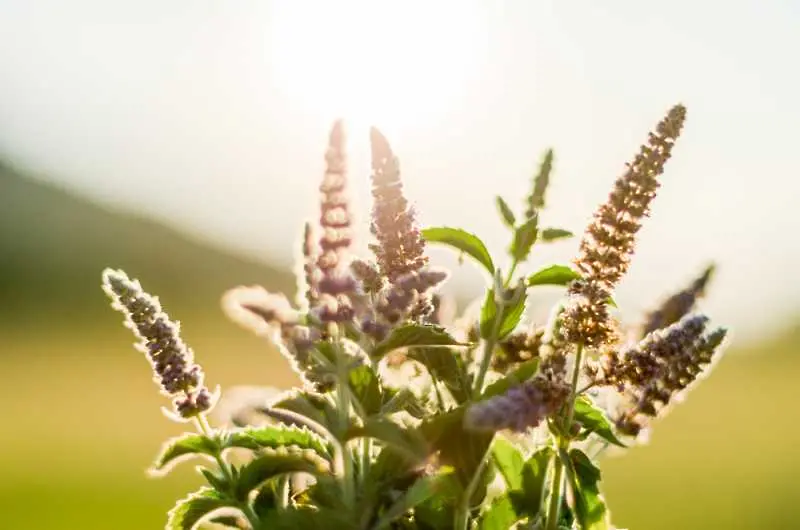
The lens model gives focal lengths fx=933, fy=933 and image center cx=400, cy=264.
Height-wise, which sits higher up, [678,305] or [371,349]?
[678,305]

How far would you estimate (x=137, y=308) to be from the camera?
94 cm

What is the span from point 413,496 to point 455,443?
0.06 meters

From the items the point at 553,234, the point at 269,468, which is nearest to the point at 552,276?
→ the point at 553,234

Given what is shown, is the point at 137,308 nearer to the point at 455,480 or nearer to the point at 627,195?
the point at 455,480

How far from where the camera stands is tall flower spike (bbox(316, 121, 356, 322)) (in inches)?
33.0

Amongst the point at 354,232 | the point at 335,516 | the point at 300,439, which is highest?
the point at 354,232

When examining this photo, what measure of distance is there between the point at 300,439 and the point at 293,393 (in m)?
0.06

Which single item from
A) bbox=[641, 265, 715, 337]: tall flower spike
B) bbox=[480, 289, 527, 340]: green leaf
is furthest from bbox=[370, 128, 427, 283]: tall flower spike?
Answer: bbox=[641, 265, 715, 337]: tall flower spike

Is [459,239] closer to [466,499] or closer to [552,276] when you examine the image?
[552,276]

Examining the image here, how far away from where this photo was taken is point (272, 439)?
3.18ft

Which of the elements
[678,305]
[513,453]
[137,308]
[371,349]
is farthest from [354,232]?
[678,305]

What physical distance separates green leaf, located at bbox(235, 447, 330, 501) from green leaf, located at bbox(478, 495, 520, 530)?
0.19m

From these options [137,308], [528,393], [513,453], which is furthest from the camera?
[513,453]

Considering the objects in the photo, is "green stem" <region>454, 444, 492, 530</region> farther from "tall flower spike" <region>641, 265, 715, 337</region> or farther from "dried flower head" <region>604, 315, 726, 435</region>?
"tall flower spike" <region>641, 265, 715, 337</region>
